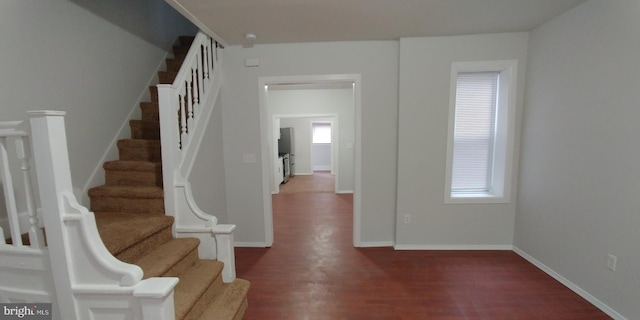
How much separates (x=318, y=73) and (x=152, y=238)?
7.82 feet

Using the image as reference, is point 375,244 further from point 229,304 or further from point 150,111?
point 150,111

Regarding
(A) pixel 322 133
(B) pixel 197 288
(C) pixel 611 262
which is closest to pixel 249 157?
(B) pixel 197 288

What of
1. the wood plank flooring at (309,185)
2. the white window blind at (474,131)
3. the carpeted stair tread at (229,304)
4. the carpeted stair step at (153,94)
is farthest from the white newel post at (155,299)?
the wood plank flooring at (309,185)

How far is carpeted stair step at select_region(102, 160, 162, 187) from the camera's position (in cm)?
228

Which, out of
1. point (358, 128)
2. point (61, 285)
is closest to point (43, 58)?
point (61, 285)

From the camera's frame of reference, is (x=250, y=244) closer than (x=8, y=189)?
No

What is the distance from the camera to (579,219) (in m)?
2.20

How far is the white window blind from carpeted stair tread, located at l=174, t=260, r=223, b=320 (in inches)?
113

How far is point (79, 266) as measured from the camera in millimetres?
1259

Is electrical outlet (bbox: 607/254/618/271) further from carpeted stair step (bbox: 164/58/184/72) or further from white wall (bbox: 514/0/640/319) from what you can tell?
carpeted stair step (bbox: 164/58/184/72)

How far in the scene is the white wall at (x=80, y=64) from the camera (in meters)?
1.76

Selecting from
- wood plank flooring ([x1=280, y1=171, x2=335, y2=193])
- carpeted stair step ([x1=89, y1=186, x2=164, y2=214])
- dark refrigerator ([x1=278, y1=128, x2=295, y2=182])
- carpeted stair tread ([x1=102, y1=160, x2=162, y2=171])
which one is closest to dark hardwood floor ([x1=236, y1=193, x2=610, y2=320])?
carpeted stair step ([x1=89, y1=186, x2=164, y2=214])

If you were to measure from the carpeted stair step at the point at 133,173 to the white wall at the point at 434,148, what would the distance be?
2.59m

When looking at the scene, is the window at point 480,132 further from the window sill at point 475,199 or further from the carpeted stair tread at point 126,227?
the carpeted stair tread at point 126,227
